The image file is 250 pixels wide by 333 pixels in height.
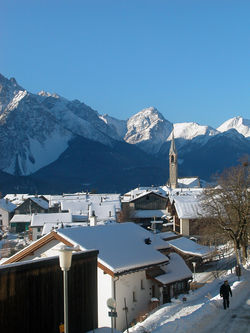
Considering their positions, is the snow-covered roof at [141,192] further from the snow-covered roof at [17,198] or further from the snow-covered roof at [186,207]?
the snow-covered roof at [17,198]

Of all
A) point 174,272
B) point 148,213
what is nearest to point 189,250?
point 174,272

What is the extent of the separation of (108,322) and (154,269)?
15.4 feet

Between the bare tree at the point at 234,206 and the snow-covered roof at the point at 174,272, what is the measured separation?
379cm

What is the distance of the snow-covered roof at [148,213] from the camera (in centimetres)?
8125

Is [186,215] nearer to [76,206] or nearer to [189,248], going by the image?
[189,248]

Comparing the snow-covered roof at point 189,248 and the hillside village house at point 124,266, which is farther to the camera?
the snow-covered roof at point 189,248

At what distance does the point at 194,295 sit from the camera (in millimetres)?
21672

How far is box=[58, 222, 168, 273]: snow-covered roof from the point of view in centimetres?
2095

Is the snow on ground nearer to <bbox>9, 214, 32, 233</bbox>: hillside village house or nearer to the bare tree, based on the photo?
the bare tree

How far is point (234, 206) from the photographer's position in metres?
29.6

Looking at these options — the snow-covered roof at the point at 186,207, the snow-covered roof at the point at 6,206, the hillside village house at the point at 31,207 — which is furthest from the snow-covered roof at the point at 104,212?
the snow-covered roof at the point at 6,206

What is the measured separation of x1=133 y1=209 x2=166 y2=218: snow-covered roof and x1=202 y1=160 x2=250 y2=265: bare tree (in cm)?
4858

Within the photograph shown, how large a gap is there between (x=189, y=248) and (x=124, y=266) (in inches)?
849

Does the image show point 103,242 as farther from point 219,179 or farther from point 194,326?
point 219,179
